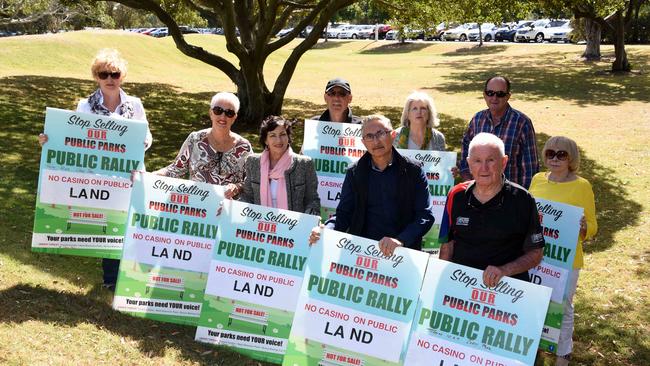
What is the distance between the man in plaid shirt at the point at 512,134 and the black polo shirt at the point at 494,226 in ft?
5.71

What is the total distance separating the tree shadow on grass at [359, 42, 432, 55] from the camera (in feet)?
193

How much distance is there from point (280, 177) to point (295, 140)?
10520 millimetres

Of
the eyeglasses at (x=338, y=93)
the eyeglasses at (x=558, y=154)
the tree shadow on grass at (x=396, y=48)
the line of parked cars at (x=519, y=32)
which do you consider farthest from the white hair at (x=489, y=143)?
the tree shadow on grass at (x=396, y=48)

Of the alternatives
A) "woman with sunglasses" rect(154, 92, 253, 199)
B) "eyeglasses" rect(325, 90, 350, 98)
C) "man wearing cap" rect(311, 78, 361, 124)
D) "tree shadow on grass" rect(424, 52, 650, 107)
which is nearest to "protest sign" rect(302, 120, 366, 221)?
"man wearing cap" rect(311, 78, 361, 124)

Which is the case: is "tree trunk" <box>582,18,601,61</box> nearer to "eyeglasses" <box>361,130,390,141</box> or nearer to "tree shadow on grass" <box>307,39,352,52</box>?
"tree shadow on grass" <box>307,39,352,52</box>

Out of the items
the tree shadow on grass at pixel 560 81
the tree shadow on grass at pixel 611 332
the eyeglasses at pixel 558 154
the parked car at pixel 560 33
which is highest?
the parked car at pixel 560 33

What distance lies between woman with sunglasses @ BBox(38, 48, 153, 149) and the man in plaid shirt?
3192 mm

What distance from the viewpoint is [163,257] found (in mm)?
6234

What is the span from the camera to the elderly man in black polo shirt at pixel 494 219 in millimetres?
4535

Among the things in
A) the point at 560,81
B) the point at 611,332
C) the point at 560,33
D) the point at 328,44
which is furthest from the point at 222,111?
the point at 328,44

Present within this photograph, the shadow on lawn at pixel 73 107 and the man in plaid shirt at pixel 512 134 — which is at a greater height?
the man in plaid shirt at pixel 512 134

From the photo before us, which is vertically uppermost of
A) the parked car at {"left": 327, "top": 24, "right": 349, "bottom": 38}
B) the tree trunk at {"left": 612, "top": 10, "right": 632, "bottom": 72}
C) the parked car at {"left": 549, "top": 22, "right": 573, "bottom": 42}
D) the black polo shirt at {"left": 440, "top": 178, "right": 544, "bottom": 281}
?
the parked car at {"left": 327, "top": 24, "right": 349, "bottom": 38}

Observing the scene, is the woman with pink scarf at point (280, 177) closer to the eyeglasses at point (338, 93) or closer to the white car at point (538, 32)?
the eyeglasses at point (338, 93)

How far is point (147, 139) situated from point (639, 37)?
51.5 metres
